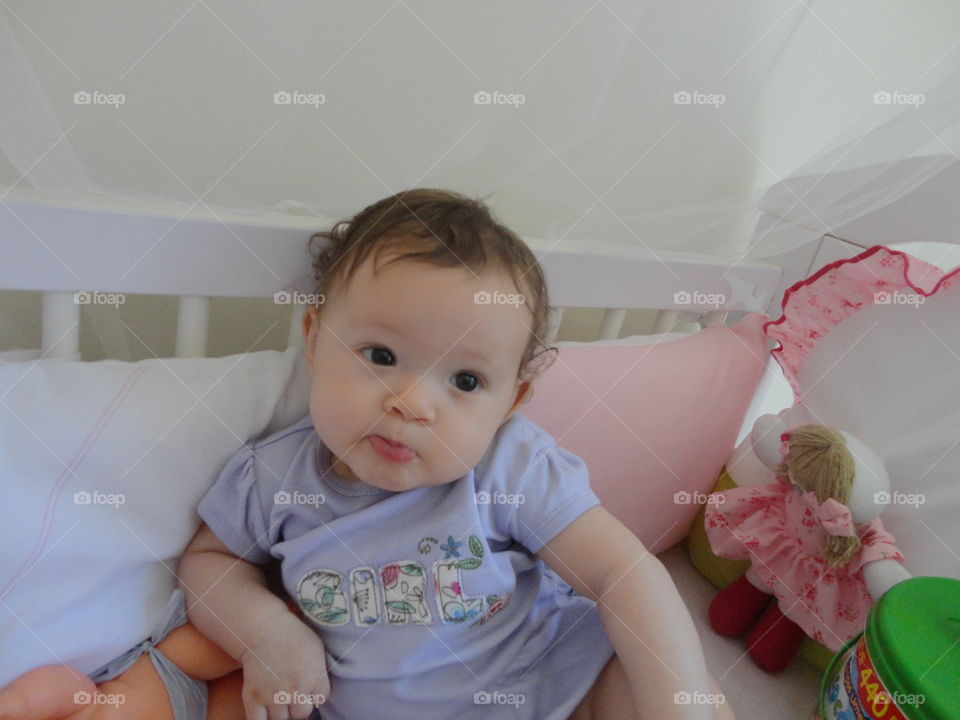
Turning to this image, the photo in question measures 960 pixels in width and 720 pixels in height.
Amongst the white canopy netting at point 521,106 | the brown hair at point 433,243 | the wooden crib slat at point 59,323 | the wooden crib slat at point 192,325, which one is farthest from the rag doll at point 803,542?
the wooden crib slat at point 59,323

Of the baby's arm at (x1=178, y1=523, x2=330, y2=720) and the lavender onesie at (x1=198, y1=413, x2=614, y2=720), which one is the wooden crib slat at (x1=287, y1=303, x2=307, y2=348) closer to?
the lavender onesie at (x1=198, y1=413, x2=614, y2=720)

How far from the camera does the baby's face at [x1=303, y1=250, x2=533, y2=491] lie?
65 cm

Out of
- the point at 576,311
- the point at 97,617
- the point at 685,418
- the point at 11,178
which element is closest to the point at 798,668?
the point at 685,418

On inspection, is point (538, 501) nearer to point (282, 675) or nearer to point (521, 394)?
point (521, 394)

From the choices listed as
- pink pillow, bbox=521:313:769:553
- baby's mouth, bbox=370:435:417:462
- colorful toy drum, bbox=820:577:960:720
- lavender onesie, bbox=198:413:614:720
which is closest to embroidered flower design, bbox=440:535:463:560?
lavender onesie, bbox=198:413:614:720

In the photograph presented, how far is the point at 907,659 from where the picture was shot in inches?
29.0

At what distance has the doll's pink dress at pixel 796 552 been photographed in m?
0.92

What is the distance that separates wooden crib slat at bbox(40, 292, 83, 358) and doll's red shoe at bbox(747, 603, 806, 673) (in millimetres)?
963

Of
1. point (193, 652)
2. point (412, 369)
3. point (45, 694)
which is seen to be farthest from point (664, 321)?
point (45, 694)

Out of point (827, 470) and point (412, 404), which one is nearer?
point (412, 404)

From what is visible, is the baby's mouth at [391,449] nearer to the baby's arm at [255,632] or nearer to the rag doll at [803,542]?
the baby's arm at [255,632]

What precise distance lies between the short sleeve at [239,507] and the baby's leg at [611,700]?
15.1 inches

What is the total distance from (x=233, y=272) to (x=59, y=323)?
0.55 feet

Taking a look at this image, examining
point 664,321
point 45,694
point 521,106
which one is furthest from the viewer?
point 664,321
